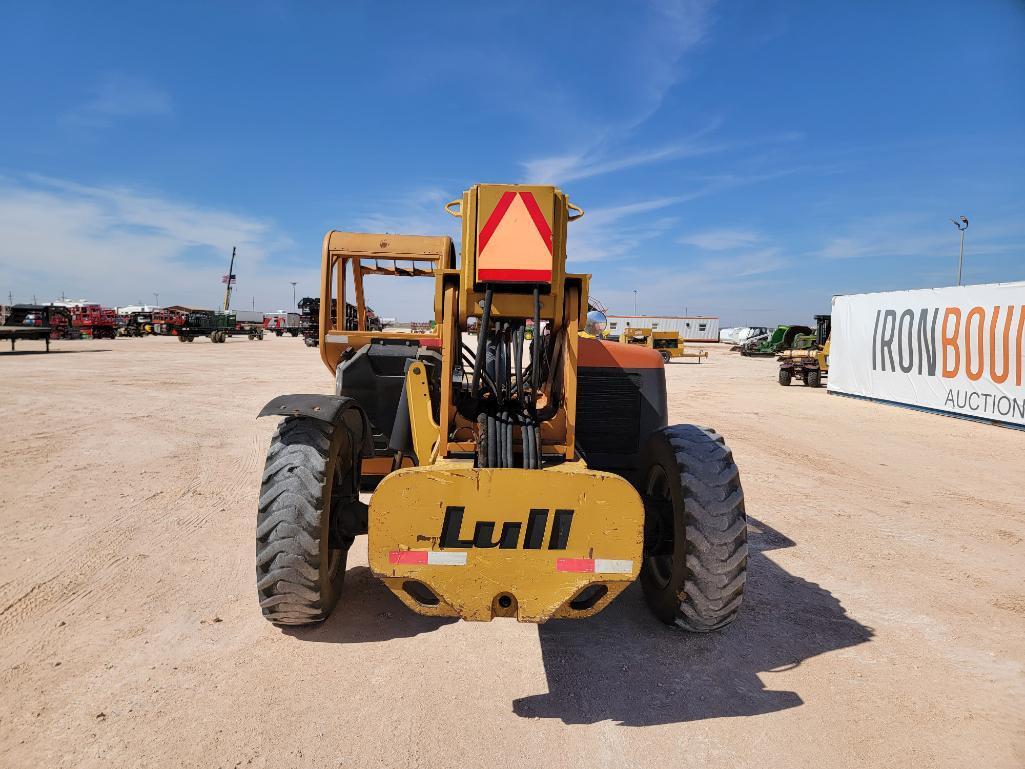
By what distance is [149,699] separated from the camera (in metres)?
2.66

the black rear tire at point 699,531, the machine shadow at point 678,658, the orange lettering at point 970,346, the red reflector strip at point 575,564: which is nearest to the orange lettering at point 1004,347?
the orange lettering at point 970,346

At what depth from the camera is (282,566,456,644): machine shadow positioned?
3.26 m

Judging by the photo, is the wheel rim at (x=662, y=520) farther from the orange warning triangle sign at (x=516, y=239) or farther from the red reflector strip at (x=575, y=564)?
the orange warning triangle sign at (x=516, y=239)

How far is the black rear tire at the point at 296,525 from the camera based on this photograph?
297 centimetres

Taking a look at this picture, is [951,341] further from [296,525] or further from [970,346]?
[296,525]

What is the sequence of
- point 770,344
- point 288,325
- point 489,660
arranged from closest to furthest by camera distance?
1. point 489,660
2. point 770,344
3. point 288,325

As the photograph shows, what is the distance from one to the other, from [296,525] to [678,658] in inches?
85.8

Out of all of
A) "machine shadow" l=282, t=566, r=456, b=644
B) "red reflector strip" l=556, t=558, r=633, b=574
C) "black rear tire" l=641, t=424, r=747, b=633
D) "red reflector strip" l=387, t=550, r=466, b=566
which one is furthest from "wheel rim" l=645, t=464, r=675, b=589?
"machine shadow" l=282, t=566, r=456, b=644

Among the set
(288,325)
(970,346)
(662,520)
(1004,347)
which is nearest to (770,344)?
(970,346)

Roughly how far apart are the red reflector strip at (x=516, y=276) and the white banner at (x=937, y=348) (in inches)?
517

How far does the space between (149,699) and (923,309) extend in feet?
55.2

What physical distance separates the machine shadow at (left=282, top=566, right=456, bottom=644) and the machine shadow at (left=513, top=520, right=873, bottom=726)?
77 cm

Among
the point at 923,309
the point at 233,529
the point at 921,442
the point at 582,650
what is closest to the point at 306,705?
the point at 582,650

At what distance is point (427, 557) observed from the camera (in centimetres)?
252
